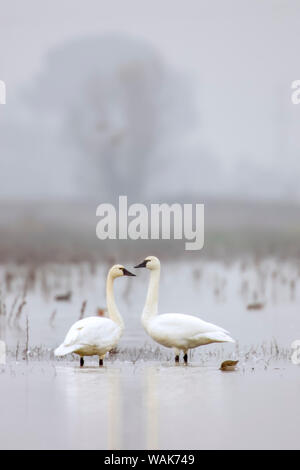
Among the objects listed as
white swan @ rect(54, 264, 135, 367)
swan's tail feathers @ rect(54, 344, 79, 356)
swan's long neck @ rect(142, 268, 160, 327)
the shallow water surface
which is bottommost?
the shallow water surface

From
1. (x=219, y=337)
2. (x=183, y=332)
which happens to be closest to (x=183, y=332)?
(x=183, y=332)

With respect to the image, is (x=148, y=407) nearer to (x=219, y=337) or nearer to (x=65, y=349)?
(x=65, y=349)

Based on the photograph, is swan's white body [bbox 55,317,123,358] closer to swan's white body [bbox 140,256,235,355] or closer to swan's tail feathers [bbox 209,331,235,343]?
swan's white body [bbox 140,256,235,355]

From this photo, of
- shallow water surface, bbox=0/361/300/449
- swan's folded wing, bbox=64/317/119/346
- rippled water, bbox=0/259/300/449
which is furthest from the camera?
swan's folded wing, bbox=64/317/119/346

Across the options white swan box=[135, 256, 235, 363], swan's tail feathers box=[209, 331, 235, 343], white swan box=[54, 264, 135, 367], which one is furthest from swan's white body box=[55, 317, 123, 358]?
swan's tail feathers box=[209, 331, 235, 343]

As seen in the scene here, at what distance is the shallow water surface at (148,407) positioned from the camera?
660 centimetres

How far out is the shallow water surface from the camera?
660cm

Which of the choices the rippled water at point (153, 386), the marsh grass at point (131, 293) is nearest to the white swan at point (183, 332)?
the rippled water at point (153, 386)

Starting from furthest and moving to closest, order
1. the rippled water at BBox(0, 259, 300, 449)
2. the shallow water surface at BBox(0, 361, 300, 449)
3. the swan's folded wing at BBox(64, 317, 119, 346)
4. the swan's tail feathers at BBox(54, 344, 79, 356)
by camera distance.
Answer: the swan's folded wing at BBox(64, 317, 119, 346)
the swan's tail feathers at BBox(54, 344, 79, 356)
the rippled water at BBox(0, 259, 300, 449)
the shallow water surface at BBox(0, 361, 300, 449)

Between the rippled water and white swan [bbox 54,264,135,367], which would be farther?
white swan [bbox 54,264,135,367]

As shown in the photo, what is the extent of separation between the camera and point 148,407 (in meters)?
7.55

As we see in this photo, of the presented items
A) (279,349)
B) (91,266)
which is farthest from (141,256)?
(279,349)

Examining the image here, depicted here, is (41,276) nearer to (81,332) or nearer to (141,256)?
(141,256)

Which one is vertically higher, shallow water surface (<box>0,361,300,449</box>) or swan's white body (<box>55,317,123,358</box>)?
swan's white body (<box>55,317,123,358</box>)
